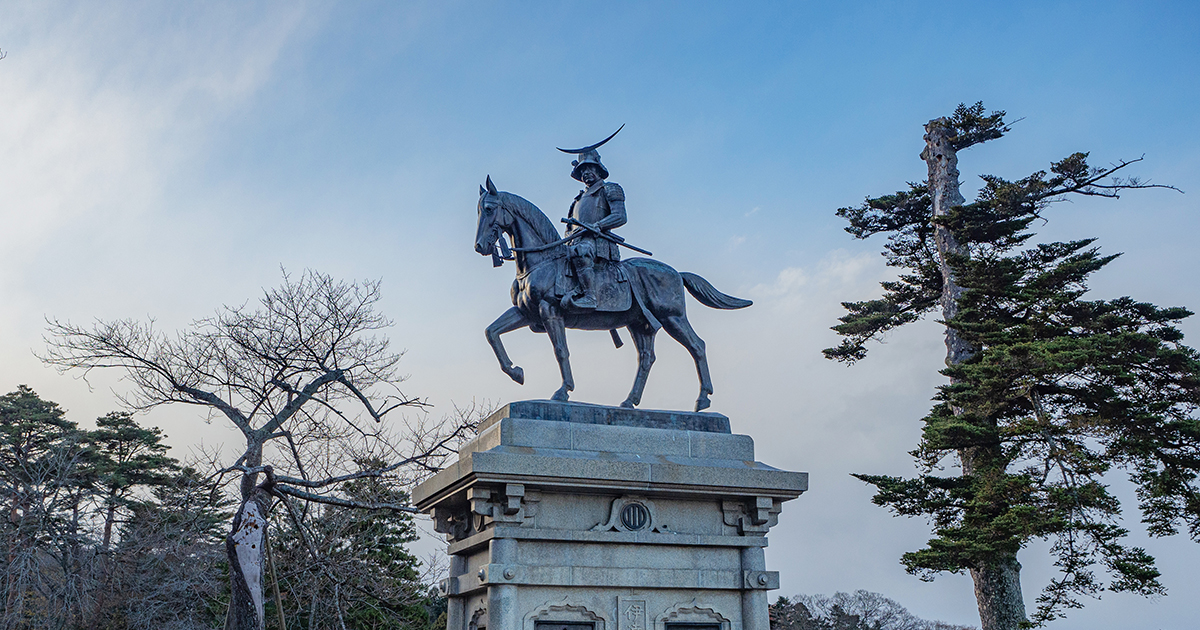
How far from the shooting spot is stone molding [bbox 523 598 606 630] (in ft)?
21.9

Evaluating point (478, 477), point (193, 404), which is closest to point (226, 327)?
point (193, 404)

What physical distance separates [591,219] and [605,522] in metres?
2.87

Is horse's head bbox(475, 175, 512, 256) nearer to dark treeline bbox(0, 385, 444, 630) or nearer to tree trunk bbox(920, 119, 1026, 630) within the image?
dark treeline bbox(0, 385, 444, 630)

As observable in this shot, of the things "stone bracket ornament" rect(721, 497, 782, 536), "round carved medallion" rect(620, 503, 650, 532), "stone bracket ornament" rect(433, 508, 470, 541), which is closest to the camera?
"round carved medallion" rect(620, 503, 650, 532)

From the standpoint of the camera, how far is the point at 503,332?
817 centimetres

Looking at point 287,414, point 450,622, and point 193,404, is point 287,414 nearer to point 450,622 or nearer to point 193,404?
point 193,404

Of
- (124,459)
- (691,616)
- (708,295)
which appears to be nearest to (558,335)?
(708,295)

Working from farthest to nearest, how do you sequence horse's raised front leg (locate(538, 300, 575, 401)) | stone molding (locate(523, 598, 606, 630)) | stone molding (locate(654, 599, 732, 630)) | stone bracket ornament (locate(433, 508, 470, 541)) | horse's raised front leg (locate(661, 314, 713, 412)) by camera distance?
horse's raised front leg (locate(661, 314, 713, 412)) → horse's raised front leg (locate(538, 300, 575, 401)) → stone bracket ornament (locate(433, 508, 470, 541)) → stone molding (locate(654, 599, 732, 630)) → stone molding (locate(523, 598, 606, 630))

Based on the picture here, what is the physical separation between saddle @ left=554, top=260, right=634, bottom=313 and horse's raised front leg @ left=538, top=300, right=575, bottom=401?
15 centimetres

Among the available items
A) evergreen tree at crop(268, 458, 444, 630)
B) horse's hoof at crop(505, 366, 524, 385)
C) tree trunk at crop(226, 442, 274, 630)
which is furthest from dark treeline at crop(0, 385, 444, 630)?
horse's hoof at crop(505, 366, 524, 385)

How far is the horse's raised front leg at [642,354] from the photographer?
27.0ft

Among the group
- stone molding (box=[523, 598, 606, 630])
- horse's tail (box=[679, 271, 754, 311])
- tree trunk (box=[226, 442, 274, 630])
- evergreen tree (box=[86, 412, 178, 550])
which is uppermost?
evergreen tree (box=[86, 412, 178, 550])

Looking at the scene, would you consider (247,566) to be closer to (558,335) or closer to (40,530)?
(558,335)

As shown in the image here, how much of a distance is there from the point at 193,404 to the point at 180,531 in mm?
2583
